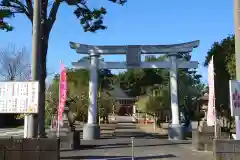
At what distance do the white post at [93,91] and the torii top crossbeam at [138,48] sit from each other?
54 centimetres

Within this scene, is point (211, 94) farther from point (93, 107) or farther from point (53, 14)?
point (93, 107)

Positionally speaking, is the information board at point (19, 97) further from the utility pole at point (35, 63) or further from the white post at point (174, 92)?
the white post at point (174, 92)

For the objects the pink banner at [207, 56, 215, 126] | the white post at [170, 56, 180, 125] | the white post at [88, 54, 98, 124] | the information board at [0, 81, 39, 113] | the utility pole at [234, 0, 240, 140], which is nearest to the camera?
the utility pole at [234, 0, 240, 140]

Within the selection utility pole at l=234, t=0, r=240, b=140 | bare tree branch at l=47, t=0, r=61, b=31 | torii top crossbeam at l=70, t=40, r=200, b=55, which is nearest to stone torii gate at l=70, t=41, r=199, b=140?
torii top crossbeam at l=70, t=40, r=200, b=55

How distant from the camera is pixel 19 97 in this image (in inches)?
402

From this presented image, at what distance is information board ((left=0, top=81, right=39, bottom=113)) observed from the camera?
10.1 metres

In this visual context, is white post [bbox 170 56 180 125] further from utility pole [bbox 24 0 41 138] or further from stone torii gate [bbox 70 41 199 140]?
utility pole [bbox 24 0 41 138]

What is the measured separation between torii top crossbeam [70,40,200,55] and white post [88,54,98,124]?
543 mm

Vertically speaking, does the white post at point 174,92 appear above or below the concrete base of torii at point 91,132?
above

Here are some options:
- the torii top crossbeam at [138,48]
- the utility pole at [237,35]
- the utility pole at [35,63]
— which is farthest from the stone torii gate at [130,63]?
the utility pole at [237,35]

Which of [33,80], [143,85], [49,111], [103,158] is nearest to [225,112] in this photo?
[49,111]

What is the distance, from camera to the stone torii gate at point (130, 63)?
24516mm

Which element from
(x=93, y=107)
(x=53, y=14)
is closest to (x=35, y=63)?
(x=53, y=14)

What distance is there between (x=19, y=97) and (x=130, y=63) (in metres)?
15.0
